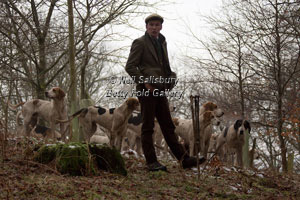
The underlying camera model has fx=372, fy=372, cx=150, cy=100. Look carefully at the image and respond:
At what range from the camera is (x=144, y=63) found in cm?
611

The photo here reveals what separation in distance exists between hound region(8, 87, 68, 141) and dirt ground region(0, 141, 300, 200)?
159 inches

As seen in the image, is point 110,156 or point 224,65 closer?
point 110,156

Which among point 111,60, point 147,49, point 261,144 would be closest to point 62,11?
point 111,60

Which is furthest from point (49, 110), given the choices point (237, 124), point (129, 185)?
point (129, 185)

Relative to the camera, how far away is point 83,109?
34.2ft

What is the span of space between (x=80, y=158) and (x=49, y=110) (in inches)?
242

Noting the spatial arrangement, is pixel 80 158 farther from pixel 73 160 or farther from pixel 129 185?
pixel 129 185

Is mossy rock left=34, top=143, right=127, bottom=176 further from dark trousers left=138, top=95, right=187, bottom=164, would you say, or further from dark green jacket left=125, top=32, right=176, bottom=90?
dark green jacket left=125, top=32, right=176, bottom=90

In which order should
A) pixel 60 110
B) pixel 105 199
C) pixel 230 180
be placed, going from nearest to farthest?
pixel 105 199 → pixel 230 180 → pixel 60 110

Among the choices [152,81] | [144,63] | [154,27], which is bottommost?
[152,81]

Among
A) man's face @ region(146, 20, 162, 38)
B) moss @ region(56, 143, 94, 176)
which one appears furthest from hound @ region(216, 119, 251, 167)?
moss @ region(56, 143, 94, 176)

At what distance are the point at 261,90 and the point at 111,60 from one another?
4.87 m

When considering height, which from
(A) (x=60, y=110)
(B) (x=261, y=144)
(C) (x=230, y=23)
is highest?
(C) (x=230, y=23)

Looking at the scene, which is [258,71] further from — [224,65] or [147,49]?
[147,49]
